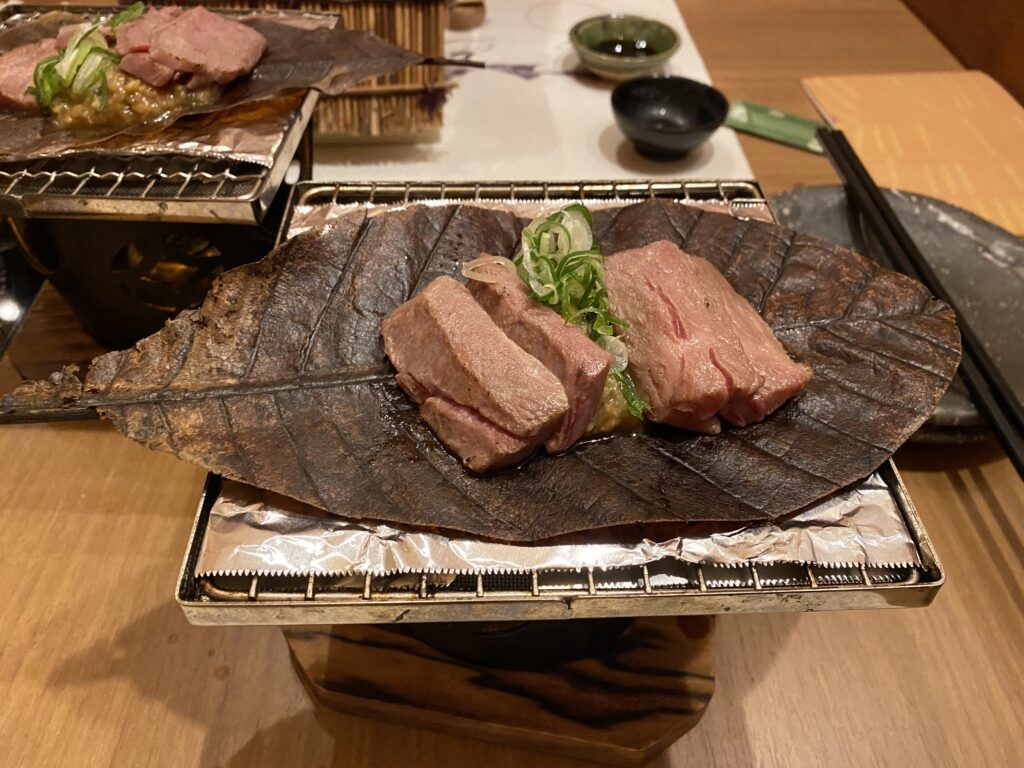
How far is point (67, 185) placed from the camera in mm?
2434

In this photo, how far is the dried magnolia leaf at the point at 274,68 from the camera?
8.82ft

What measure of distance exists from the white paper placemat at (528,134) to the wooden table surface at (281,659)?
2045mm

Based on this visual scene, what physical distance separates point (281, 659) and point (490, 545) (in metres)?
1.18

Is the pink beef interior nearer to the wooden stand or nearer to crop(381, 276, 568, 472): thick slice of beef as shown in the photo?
crop(381, 276, 568, 472): thick slice of beef

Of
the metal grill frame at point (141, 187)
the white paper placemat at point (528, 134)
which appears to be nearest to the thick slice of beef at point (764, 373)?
the metal grill frame at point (141, 187)

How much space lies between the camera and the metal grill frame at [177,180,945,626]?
1.57 metres

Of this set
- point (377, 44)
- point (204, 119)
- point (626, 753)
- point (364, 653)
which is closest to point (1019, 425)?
point (626, 753)

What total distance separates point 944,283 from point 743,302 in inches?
68.6

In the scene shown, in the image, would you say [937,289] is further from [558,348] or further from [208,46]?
[208,46]

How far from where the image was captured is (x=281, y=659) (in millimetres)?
2393

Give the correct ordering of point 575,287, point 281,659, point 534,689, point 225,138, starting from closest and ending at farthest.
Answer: point 575,287
point 534,689
point 281,659
point 225,138

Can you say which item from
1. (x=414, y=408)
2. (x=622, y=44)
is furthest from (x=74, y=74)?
(x=622, y=44)

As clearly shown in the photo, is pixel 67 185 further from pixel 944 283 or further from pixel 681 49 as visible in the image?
pixel 681 49

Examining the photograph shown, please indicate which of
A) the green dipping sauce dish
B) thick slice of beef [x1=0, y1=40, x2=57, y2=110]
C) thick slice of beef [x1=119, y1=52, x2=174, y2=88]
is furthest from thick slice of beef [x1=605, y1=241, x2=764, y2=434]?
the green dipping sauce dish
